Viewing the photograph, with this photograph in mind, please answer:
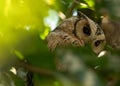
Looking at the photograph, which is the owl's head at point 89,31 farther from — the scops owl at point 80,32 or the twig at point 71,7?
the twig at point 71,7

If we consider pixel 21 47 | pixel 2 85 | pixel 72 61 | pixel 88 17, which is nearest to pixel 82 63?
pixel 72 61

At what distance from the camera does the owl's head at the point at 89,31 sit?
58.8 inches

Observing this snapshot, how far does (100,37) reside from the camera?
151 centimetres

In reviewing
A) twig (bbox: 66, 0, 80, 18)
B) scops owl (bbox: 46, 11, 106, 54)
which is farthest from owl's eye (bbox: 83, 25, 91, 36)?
twig (bbox: 66, 0, 80, 18)

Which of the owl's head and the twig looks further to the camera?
the twig

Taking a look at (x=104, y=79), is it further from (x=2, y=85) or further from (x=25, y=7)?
(x=2, y=85)

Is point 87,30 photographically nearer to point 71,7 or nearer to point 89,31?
point 89,31

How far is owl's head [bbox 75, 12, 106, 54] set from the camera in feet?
4.90

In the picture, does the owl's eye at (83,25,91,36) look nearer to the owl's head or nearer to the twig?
the owl's head

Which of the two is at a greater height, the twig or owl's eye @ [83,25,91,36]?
the twig

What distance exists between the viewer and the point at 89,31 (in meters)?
1.55

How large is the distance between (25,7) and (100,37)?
3.00 feet

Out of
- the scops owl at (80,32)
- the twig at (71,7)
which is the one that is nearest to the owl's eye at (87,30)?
the scops owl at (80,32)

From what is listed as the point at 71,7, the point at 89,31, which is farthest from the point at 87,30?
the point at 71,7
